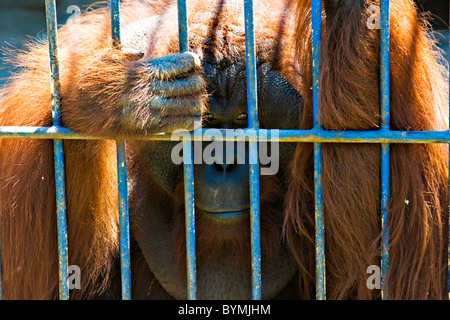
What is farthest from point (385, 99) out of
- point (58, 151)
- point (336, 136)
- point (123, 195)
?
point (58, 151)

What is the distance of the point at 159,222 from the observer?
1940 millimetres

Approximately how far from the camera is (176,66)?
56.2 inches

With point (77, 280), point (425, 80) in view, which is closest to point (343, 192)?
point (425, 80)

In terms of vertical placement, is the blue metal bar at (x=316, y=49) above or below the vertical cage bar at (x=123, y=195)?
above

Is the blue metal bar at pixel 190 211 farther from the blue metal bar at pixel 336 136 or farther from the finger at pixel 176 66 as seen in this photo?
the finger at pixel 176 66

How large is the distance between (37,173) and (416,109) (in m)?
1.16

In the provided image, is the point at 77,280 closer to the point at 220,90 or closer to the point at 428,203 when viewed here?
the point at 220,90

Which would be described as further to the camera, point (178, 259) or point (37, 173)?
point (178, 259)
